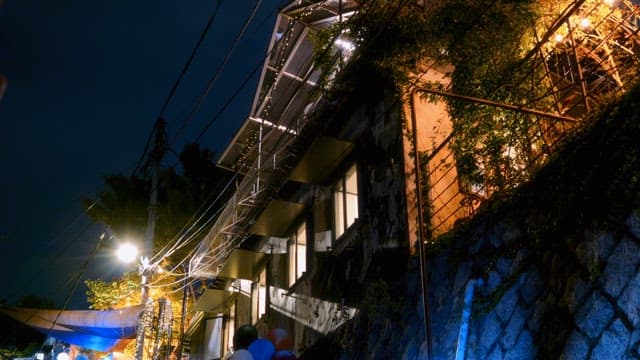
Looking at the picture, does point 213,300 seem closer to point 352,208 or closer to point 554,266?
point 352,208

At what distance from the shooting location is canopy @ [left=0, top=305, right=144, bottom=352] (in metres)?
18.6

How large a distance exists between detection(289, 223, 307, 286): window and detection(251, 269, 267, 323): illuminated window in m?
2.22

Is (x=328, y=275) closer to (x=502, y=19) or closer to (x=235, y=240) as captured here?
(x=235, y=240)

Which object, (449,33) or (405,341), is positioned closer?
(405,341)

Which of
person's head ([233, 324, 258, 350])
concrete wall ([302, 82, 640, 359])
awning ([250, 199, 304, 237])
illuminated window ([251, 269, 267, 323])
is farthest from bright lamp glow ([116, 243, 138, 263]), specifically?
concrete wall ([302, 82, 640, 359])

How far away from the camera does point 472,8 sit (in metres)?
11.4

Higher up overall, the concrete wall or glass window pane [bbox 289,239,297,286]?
glass window pane [bbox 289,239,297,286]

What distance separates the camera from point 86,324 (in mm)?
19875

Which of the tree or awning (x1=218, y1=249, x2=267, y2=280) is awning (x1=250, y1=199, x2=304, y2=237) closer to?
awning (x1=218, y1=249, x2=267, y2=280)

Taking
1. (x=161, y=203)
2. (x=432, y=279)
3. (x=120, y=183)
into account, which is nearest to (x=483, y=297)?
(x=432, y=279)

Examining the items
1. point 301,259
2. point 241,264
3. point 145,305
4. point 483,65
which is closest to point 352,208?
point 301,259

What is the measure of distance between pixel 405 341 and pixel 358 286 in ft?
8.41

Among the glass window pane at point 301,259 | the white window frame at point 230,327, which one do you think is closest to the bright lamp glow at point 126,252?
the white window frame at point 230,327

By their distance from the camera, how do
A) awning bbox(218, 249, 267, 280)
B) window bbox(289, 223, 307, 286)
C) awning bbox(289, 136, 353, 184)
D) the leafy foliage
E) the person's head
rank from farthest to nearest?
the leafy foliage < awning bbox(218, 249, 267, 280) < window bbox(289, 223, 307, 286) < the person's head < awning bbox(289, 136, 353, 184)
